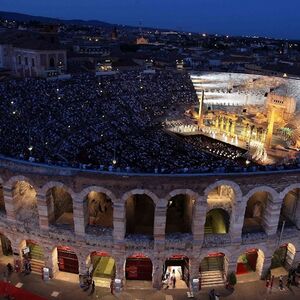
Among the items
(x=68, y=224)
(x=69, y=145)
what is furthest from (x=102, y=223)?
(x=69, y=145)

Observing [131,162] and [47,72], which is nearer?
[131,162]

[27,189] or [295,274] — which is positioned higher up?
[27,189]

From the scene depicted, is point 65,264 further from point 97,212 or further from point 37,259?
point 97,212

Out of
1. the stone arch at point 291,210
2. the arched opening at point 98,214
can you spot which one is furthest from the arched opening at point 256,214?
the arched opening at point 98,214

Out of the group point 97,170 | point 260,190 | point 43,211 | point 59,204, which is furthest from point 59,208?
point 260,190

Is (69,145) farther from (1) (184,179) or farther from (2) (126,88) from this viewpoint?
(2) (126,88)

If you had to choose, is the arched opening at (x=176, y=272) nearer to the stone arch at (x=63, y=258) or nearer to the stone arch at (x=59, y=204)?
the stone arch at (x=63, y=258)
